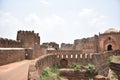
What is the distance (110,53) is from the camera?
2297 cm

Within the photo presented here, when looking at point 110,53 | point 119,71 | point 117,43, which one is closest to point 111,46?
point 117,43

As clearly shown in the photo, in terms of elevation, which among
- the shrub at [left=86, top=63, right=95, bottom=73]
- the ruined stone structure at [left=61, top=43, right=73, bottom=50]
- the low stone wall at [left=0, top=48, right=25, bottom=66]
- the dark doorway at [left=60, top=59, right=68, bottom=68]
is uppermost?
the ruined stone structure at [left=61, top=43, right=73, bottom=50]

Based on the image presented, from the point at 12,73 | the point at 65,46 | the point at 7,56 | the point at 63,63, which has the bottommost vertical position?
the point at 63,63

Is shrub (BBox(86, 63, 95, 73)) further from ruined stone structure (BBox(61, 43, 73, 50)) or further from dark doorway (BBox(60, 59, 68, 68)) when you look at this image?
ruined stone structure (BBox(61, 43, 73, 50))

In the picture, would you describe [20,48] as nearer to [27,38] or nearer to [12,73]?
[12,73]

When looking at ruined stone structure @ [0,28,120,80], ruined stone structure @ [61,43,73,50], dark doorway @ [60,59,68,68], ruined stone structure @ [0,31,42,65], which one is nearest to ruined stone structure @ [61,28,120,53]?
ruined stone structure @ [0,28,120,80]

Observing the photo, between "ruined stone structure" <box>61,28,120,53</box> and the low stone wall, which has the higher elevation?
"ruined stone structure" <box>61,28,120,53</box>

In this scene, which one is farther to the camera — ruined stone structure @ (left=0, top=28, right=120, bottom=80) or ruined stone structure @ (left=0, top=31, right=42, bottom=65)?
ruined stone structure @ (left=0, top=28, right=120, bottom=80)

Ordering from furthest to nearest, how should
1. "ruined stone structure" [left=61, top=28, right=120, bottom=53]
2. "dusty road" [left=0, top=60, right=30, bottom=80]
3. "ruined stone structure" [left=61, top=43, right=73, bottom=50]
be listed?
"ruined stone structure" [left=61, top=43, right=73, bottom=50] → "ruined stone structure" [left=61, top=28, right=120, bottom=53] → "dusty road" [left=0, top=60, right=30, bottom=80]

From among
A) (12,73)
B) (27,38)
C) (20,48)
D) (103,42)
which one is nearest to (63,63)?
(27,38)

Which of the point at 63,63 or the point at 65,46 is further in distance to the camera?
the point at 65,46

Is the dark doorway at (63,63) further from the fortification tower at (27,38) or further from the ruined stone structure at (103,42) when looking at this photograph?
the ruined stone structure at (103,42)

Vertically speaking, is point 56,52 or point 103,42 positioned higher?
point 103,42

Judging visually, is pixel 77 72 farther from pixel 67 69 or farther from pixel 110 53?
pixel 110 53
